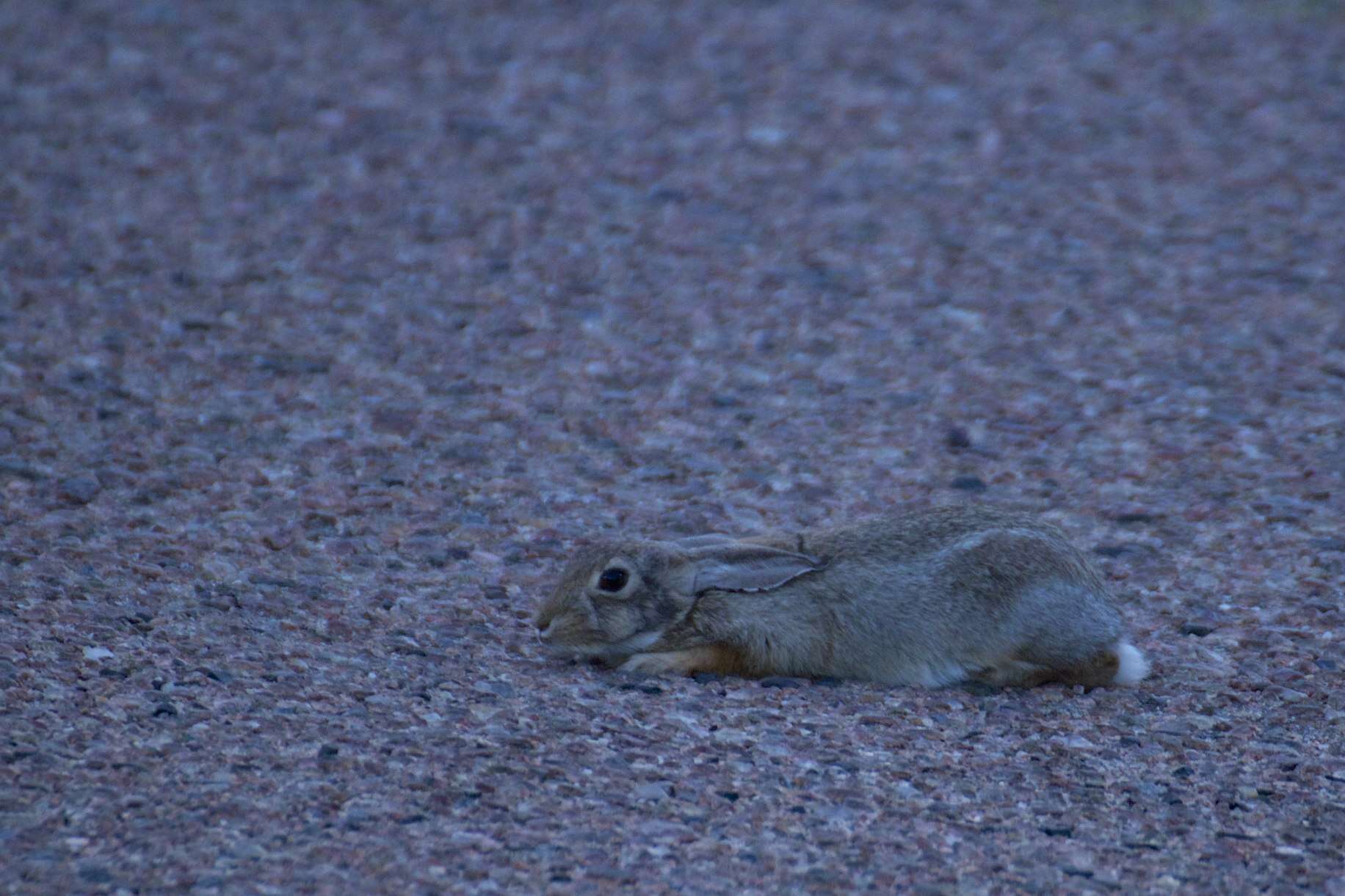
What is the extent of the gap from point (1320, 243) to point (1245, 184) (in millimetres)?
935

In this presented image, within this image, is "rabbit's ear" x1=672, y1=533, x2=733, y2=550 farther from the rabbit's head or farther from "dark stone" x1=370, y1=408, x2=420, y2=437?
"dark stone" x1=370, y1=408, x2=420, y2=437

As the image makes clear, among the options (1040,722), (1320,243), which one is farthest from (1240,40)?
(1040,722)

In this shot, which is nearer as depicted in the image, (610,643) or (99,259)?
(610,643)

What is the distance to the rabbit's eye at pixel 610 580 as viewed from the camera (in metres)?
5.80

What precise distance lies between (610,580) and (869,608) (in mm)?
932

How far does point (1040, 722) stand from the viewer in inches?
215

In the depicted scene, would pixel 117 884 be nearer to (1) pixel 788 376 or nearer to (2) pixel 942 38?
(1) pixel 788 376

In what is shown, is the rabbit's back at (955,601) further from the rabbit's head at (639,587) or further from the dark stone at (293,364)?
the dark stone at (293,364)

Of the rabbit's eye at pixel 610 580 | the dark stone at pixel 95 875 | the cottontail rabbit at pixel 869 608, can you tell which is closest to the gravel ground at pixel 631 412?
the dark stone at pixel 95 875

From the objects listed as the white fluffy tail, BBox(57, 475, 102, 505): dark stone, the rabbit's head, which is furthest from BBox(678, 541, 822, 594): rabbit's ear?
BBox(57, 475, 102, 505): dark stone

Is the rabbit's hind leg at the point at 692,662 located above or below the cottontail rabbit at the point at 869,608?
below

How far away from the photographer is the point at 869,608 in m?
5.73

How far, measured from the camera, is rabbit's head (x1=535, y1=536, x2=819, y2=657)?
5.77m

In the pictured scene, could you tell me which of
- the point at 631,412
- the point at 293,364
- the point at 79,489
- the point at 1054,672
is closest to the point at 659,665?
the point at 1054,672
